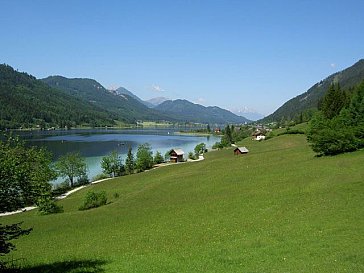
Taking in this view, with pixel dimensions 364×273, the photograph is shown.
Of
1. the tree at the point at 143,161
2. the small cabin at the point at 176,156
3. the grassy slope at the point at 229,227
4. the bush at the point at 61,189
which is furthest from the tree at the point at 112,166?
the grassy slope at the point at 229,227

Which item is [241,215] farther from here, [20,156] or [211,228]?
[20,156]

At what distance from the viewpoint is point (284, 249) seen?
1997 cm

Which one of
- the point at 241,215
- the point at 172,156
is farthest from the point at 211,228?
the point at 172,156

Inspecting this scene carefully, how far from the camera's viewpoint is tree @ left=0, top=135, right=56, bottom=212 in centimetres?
1633

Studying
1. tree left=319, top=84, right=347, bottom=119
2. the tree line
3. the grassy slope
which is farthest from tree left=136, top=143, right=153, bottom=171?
the tree line

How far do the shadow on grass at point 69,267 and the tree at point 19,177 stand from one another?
4.46 meters

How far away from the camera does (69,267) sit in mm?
20203

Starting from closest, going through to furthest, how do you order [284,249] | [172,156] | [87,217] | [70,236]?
[284,249]
[70,236]
[87,217]
[172,156]

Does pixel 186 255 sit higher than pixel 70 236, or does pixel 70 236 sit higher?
pixel 186 255

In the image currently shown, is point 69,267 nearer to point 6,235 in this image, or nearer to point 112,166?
point 6,235

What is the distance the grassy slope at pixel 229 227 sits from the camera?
18938mm

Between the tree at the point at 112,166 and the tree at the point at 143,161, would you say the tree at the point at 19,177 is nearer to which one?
the tree at the point at 112,166

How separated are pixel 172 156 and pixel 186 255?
113 meters

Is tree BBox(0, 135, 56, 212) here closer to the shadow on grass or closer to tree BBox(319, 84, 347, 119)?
the shadow on grass
